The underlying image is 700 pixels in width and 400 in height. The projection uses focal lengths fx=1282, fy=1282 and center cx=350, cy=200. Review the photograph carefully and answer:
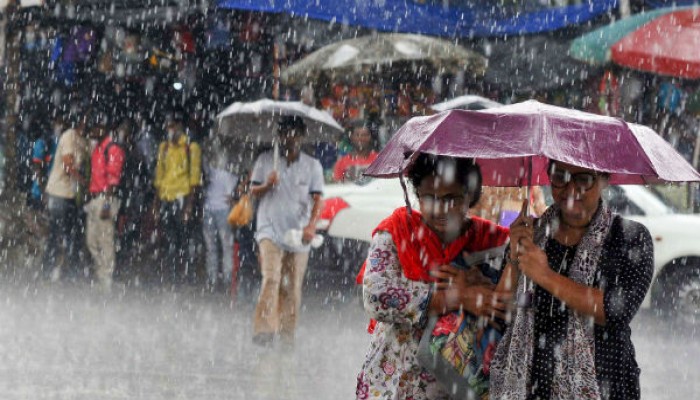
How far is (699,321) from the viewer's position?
12812 millimetres

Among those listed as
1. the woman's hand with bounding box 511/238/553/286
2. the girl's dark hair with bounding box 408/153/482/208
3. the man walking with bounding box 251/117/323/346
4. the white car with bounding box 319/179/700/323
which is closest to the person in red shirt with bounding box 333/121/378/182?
the white car with bounding box 319/179/700/323

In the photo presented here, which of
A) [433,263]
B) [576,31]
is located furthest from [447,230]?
[576,31]

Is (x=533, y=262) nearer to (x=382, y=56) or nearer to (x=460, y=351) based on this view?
(x=460, y=351)

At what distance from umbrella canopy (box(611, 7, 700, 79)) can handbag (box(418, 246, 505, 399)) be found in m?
10.7

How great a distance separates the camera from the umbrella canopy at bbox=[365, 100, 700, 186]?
384 centimetres

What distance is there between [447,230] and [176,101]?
590 inches

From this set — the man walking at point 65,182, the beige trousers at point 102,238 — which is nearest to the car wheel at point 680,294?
the beige trousers at point 102,238

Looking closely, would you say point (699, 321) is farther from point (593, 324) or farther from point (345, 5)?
point (593, 324)

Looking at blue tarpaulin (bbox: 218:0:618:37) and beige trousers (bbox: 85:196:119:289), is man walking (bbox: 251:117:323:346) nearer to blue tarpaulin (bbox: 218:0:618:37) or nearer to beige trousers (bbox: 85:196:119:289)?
beige trousers (bbox: 85:196:119:289)

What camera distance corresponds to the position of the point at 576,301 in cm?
384

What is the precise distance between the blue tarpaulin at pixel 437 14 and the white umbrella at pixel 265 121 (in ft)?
11.5

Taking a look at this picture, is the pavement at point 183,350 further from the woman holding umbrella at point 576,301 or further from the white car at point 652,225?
the woman holding umbrella at point 576,301

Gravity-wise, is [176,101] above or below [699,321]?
above

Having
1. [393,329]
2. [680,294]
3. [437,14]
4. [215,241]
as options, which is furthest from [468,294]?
[437,14]
